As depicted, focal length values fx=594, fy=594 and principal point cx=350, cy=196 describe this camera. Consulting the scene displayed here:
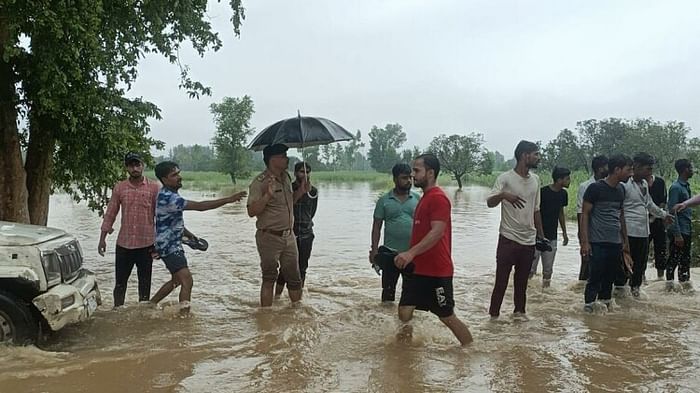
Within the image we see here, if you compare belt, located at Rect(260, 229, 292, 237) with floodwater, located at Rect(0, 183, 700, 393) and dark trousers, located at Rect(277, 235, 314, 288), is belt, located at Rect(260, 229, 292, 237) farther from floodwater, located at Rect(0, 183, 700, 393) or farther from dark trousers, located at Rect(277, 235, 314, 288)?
Answer: floodwater, located at Rect(0, 183, 700, 393)

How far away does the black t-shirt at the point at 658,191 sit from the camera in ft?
25.7

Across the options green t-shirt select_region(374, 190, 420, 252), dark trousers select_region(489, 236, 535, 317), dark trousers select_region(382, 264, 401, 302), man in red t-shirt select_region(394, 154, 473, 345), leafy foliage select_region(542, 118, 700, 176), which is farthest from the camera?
leafy foliage select_region(542, 118, 700, 176)

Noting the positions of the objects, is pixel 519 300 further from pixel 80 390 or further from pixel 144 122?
pixel 144 122

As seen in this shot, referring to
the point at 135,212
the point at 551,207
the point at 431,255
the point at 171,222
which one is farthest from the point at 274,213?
the point at 551,207

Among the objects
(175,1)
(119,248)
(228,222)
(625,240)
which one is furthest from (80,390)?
(228,222)

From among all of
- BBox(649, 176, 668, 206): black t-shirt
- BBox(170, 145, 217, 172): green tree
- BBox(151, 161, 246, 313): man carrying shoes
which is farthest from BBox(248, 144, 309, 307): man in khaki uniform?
BBox(170, 145, 217, 172): green tree

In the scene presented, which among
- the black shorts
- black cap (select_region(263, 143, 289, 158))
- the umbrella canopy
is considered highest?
the umbrella canopy

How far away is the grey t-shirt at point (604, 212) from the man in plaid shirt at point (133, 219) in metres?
4.66

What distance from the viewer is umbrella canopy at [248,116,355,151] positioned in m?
6.52

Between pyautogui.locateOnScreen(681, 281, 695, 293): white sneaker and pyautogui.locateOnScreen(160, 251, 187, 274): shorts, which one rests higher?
pyautogui.locateOnScreen(160, 251, 187, 274): shorts

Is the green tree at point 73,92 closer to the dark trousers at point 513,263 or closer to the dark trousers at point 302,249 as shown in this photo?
the dark trousers at point 302,249

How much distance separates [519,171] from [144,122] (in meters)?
6.56

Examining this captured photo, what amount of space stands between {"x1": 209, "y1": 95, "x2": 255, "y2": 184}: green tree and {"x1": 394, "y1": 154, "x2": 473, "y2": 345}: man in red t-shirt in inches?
2072

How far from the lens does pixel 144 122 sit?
9.94 metres
